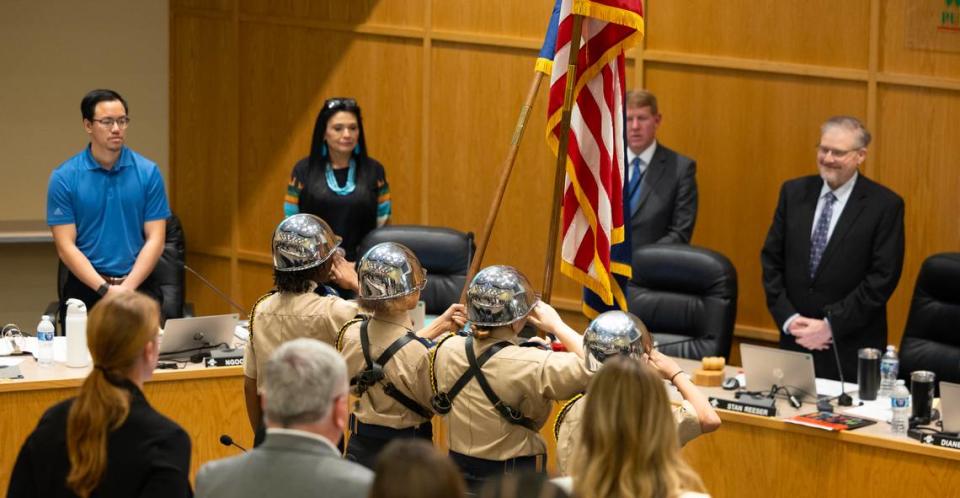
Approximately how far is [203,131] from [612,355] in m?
5.95

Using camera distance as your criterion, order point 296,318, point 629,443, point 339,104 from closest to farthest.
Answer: point 629,443, point 296,318, point 339,104

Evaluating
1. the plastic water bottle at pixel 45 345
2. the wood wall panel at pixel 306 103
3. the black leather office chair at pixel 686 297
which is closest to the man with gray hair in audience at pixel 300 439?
the plastic water bottle at pixel 45 345

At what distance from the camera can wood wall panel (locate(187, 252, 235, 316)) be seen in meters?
9.38

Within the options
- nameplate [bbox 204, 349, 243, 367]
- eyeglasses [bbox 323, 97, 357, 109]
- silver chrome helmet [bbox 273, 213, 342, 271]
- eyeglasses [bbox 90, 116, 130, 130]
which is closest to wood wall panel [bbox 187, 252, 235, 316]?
eyeglasses [bbox 323, 97, 357, 109]

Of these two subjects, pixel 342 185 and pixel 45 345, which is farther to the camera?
pixel 342 185

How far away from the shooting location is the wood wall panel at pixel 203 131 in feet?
30.3

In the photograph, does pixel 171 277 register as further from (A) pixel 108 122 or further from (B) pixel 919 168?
(B) pixel 919 168

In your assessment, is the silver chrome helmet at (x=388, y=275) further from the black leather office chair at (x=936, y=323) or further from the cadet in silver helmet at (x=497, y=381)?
the black leather office chair at (x=936, y=323)

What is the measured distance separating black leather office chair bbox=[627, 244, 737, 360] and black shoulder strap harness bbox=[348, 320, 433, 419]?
1844 millimetres

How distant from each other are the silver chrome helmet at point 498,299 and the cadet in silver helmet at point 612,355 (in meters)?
0.29

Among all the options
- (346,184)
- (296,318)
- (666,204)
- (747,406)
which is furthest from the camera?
(346,184)

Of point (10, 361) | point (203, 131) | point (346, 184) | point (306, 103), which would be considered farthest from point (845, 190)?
point (203, 131)

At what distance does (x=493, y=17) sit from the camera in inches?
314

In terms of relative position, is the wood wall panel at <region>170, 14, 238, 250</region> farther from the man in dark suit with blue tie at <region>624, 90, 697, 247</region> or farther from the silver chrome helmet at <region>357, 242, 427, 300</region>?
the silver chrome helmet at <region>357, 242, 427, 300</region>
